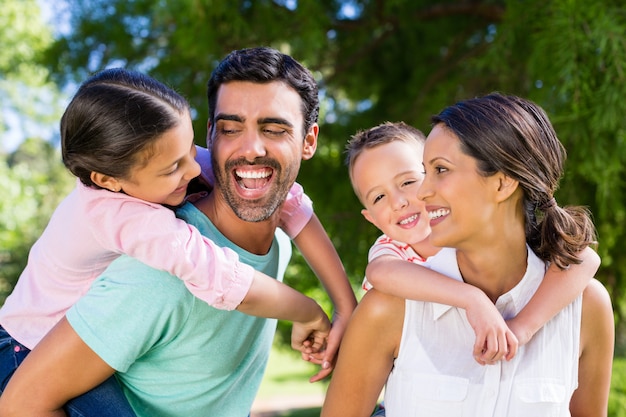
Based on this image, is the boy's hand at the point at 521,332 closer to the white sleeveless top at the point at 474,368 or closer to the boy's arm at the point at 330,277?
the white sleeveless top at the point at 474,368

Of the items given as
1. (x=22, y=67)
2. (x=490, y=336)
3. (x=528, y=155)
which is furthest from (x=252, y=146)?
(x=22, y=67)

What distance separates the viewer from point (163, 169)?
215 cm

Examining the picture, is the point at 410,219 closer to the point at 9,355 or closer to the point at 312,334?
the point at 312,334

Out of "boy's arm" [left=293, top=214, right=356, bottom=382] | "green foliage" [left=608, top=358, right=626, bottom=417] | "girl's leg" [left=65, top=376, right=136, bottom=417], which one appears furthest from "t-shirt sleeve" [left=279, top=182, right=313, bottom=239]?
"green foliage" [left=608, top=358, right=626, bottom=417]

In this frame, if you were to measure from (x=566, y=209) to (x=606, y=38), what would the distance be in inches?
57.4

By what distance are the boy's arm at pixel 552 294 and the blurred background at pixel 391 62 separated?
1.46 meters

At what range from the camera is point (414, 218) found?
2.41 meters

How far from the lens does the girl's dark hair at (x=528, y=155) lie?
1.90m

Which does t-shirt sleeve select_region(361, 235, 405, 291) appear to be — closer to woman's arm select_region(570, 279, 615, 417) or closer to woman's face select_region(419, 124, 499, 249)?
woman's face select_region(419, 124, 499, 249)

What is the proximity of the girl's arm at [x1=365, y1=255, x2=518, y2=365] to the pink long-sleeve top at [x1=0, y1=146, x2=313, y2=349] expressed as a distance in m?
0.39

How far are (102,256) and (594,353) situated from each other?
4.73ft

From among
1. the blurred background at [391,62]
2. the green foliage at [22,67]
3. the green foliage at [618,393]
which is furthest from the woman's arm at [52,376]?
the green foliage at [22,67]

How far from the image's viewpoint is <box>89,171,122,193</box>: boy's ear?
2154 mm

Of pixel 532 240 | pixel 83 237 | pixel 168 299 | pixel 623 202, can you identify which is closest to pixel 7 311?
pixel 83 237
